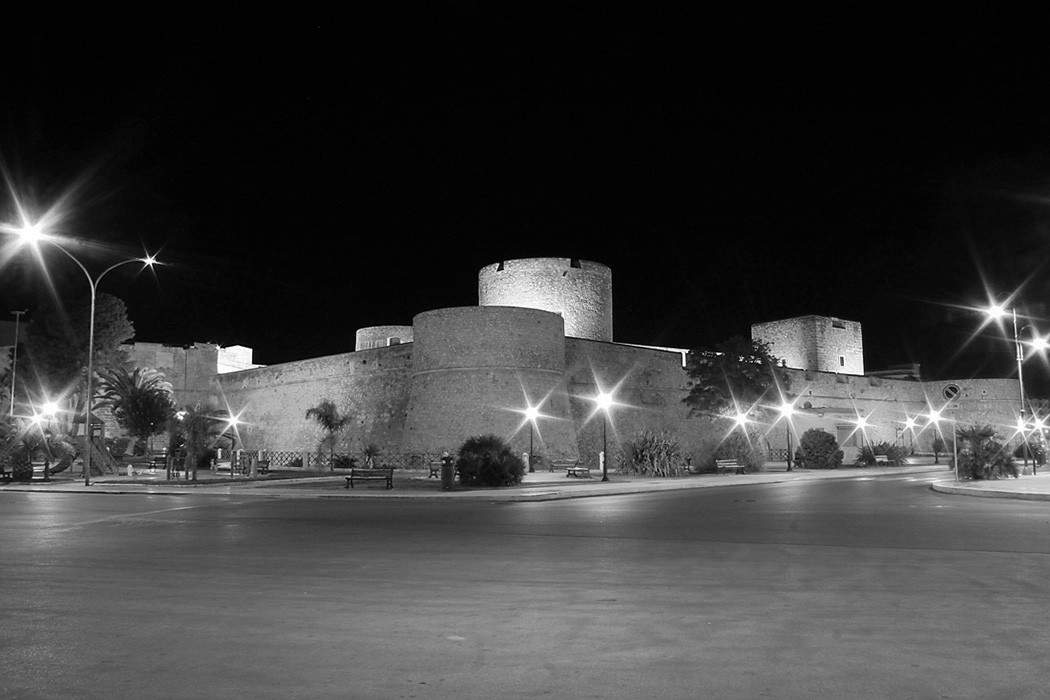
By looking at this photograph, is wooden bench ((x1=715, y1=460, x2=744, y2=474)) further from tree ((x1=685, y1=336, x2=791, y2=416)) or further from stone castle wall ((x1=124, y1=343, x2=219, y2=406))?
stone castle wall ((x1=124, y1=343, x2=219, y2=406))

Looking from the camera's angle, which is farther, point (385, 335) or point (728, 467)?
point (385, 335)

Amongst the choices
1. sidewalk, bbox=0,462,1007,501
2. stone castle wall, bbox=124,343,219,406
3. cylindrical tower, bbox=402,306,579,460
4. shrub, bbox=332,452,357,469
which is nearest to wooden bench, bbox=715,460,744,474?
sidewalk, bbox=0,462,1007,501

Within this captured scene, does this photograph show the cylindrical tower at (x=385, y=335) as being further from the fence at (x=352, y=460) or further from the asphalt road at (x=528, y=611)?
the asphalt road at (x=528, y=611)

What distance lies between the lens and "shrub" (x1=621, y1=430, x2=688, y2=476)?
91.8 feet

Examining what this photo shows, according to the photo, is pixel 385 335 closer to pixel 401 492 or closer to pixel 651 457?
pixel 651 457

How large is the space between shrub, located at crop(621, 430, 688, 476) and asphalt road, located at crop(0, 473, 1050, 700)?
17.3 metres

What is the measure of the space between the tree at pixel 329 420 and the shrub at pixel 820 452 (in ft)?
60.3

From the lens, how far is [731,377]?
35.4m

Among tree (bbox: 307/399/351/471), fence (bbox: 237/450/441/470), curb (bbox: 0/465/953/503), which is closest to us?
curb (bbox: 0/465/953/503)

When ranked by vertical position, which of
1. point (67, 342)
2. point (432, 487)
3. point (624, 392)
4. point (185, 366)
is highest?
point (185, 366)

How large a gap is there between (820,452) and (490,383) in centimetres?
1260

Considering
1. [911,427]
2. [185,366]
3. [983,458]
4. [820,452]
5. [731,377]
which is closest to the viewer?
[983,458]

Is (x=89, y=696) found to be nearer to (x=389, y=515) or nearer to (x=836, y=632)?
(x=836, y=632)

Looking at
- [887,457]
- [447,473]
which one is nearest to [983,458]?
[447,473]
